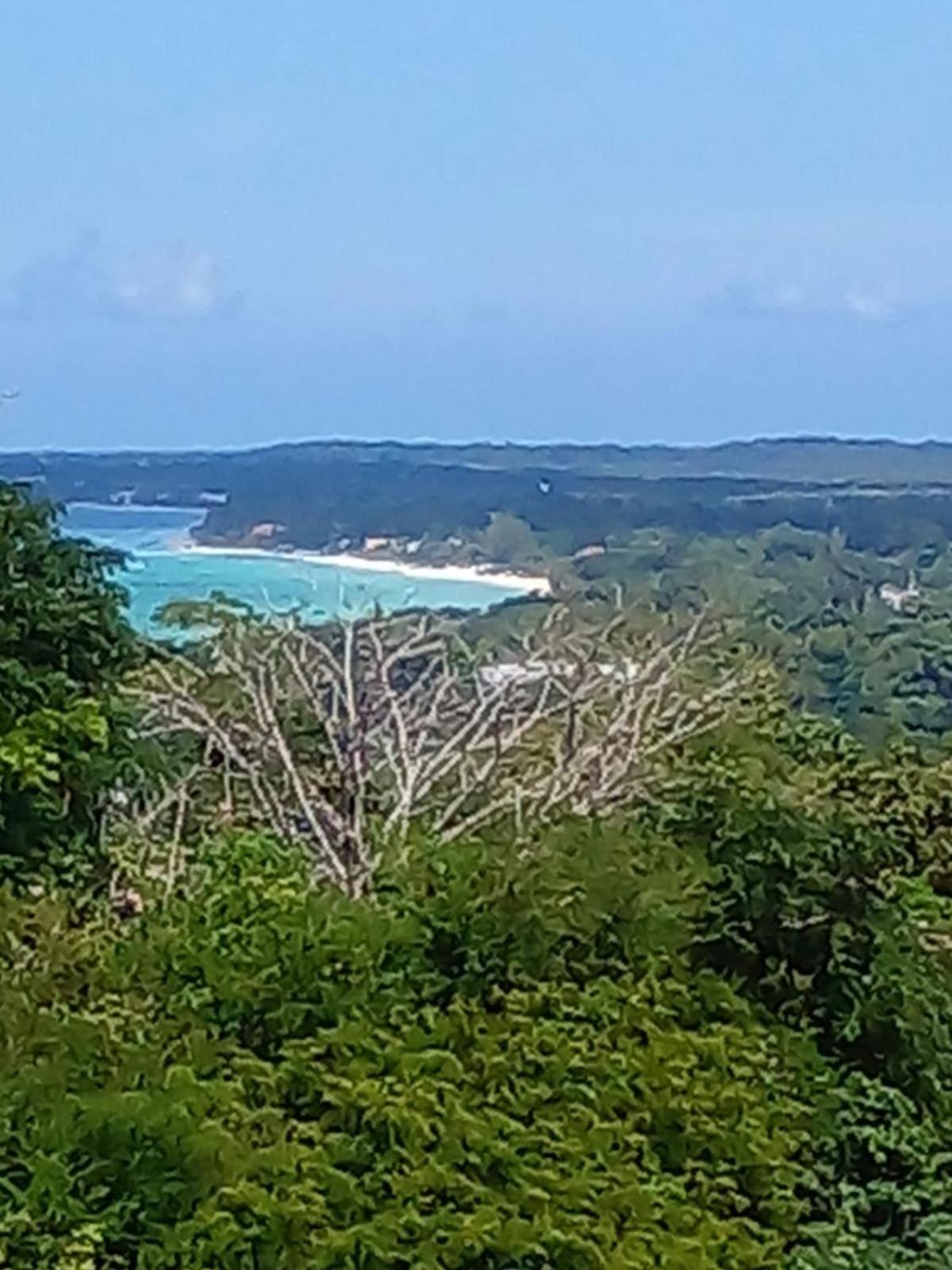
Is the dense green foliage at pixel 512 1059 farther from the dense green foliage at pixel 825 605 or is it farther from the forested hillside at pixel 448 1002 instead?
the dense green foliage at pixel 825 605

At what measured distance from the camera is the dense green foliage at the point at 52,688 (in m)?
4.54

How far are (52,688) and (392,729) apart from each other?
8.65 feet

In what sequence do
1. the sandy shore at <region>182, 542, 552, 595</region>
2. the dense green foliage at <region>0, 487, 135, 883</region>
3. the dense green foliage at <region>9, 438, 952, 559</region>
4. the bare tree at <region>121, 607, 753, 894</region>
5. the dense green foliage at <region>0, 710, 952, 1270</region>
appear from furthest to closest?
the dense green foliage at <region>9, 438, 952, 559</region> < the sandy shore at <region>182, 542, 552, 595</region> < the bare tree at <region>121, 607, 753, 894</region> < the dense green foliage at <region>0, 487, 135, 883</region> < the dense green foliage at <region>0, 710, 952, 1270</region>

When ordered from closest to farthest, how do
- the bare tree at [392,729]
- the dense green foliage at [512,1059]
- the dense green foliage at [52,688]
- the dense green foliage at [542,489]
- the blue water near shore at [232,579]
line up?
the dense green foliage at [512,1059] < the dense green foliage at [52,688] < the bare tree at [392,729] < the blue water near shore at [232,579] < the dense green foliage at [542,489]

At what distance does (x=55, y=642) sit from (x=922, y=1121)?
228 centimetres

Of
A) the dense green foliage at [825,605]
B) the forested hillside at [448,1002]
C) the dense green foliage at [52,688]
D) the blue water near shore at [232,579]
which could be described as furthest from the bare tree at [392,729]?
the dense green foliage at [52,688]

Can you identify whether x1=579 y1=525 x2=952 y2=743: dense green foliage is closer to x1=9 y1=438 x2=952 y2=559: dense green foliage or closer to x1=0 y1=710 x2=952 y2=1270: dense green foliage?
x1=9 y1=438 x2=952 y2=559: dense green foliage

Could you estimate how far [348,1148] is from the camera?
10.7 ft

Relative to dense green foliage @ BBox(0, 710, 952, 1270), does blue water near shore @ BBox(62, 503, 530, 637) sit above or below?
above

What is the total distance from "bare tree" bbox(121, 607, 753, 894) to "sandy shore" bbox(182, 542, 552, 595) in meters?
5.47

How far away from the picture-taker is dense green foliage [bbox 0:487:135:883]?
14.9 ft

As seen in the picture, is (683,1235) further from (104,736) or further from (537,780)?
(537,780)

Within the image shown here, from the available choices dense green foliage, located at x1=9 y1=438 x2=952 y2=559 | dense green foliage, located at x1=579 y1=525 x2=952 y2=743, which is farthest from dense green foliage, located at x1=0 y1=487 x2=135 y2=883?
dense green foliage, located at x1=9 y1=438 x2=952 y2=559

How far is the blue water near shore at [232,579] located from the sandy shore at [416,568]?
3.4 inches
